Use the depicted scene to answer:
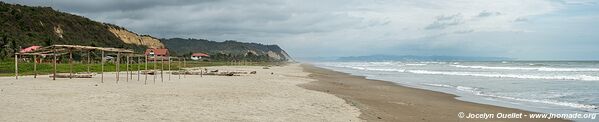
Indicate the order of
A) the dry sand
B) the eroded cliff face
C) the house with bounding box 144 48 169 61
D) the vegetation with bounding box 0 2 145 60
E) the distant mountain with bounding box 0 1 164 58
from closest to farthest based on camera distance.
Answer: the dry sand
the house with bounding box 144 48 169 61
the distant mountain with bounding box 0 1 164 58
the vegetation with bounding box 0 2 145 60
the eroded cliff face

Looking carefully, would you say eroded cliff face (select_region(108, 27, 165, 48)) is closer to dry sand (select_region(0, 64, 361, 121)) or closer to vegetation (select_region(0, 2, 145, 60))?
vegetation (select_region(0, 2, 145, 60))

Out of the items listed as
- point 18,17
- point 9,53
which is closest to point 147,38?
point 18,17

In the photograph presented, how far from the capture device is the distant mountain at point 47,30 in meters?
58.2

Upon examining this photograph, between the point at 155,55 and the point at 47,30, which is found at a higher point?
the point at 47,30

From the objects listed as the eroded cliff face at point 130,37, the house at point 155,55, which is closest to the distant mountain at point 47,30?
the eroded cliff face at point 130,37

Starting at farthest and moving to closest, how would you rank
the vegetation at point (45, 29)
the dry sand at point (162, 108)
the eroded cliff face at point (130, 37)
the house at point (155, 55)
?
the eroded cliff face at point (130, 37)
the vegetation at point (45, 29)
the house at point (155, 55)
the dry sand at point (162, 108)

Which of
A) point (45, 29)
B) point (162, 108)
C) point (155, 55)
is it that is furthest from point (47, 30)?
point (162, 108)

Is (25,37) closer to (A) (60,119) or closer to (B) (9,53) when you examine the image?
(B) (9,53)

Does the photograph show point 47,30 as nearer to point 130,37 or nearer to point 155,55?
point 130,37

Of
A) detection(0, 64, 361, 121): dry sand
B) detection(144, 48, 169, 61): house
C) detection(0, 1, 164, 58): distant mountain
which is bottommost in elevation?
detection(0, 64, 361, 121): dry sand

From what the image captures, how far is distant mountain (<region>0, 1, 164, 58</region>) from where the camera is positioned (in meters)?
58.2

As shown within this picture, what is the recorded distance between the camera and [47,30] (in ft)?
227

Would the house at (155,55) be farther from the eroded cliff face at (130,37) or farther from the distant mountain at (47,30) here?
the eroded cliff face at (130,37)

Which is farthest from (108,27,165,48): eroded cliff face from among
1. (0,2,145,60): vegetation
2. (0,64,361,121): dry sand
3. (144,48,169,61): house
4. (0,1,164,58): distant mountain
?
(0,64,361,121): dry sand
